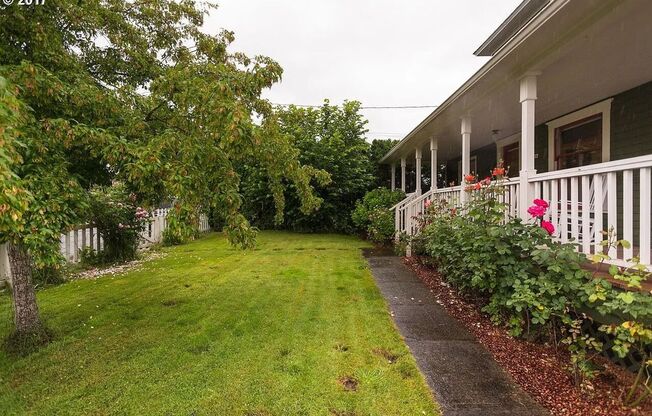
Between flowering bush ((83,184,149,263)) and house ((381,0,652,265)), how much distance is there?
6184 millimetres

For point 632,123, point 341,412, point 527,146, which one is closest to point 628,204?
point 527,146

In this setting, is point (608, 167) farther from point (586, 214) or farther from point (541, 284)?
point (541, 284)

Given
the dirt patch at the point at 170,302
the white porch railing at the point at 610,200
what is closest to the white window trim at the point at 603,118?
the white porch railing at the point at 610,200

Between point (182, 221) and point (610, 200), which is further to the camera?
point (610, 200)

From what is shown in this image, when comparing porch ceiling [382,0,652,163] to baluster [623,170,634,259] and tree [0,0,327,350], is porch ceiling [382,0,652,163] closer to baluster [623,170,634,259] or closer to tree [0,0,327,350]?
baluster [623,170,634,259]

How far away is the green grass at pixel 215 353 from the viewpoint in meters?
2.54

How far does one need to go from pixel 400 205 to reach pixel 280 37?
9.69m

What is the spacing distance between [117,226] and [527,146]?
7777mm

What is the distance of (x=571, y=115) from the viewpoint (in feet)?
23.4

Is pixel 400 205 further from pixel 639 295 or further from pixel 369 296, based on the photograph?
pixel 639 295

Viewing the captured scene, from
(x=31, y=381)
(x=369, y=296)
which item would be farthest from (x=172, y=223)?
(x=369, y=296)

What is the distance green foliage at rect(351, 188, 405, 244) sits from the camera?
9.55 metres

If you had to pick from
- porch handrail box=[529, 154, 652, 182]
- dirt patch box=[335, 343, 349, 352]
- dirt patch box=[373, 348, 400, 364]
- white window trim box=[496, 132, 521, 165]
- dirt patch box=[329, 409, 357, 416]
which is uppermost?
white window trim box=[496, 132, 521, 165]

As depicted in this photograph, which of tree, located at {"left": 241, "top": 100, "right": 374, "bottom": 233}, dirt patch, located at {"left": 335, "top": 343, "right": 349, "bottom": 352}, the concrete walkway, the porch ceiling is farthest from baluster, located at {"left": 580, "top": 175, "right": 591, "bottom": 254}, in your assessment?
tree, located at {"left": 241, "top": 100, "right": 374, "bottom": 233}
